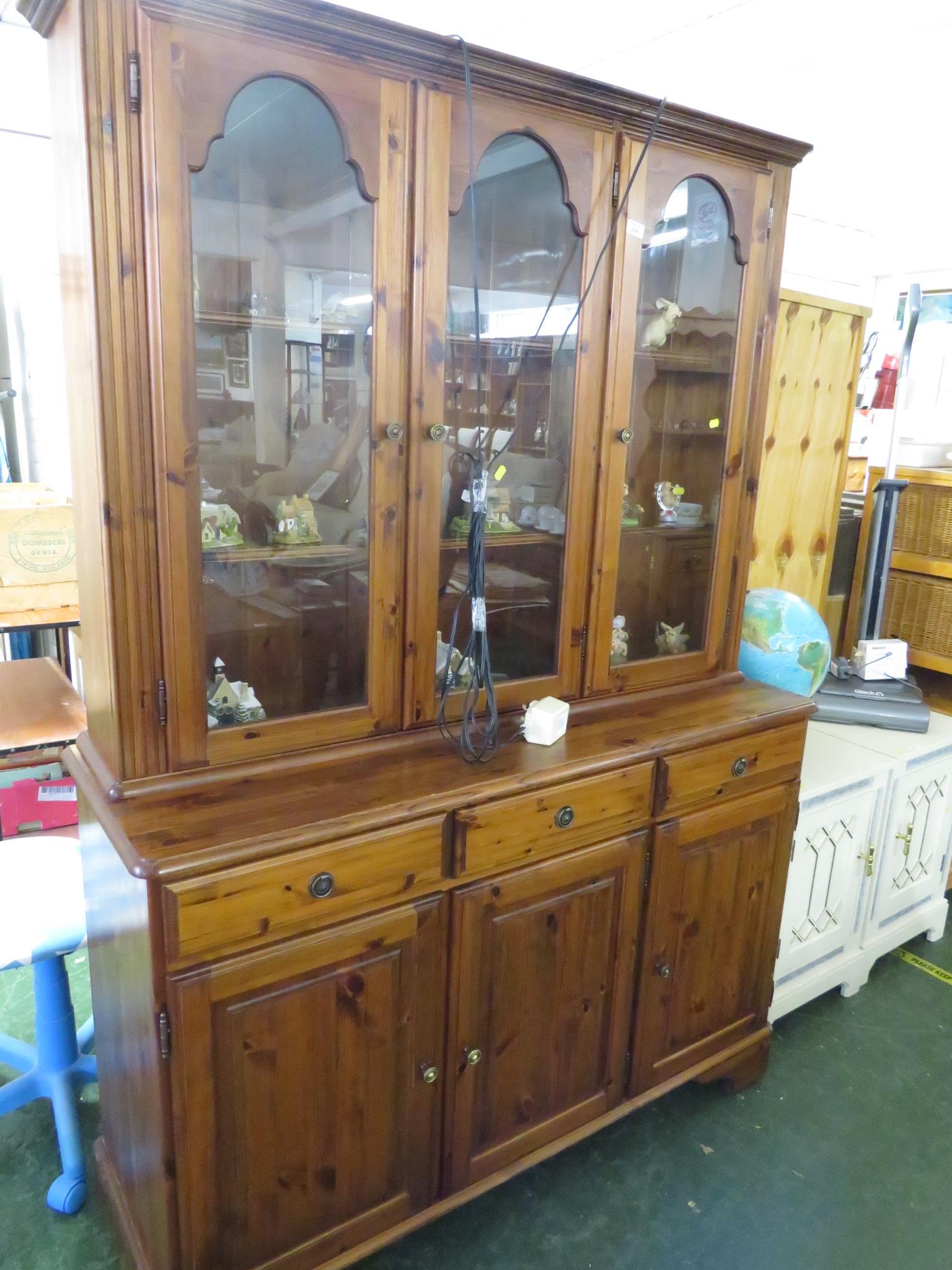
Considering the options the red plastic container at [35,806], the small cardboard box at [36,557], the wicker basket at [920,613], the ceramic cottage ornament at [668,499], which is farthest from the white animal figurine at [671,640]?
the red plastic container at [35,806]

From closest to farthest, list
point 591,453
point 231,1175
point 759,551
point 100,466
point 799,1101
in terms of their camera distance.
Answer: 1. point 100,466
2. point 231,1175
3. point 591,453
4. point 799,1101
5. point 759,551

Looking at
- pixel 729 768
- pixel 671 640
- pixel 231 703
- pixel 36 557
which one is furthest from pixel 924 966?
pixel 36 557

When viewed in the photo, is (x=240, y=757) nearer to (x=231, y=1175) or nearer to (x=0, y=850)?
(x=231, y=1175)

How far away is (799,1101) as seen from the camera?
2.08m

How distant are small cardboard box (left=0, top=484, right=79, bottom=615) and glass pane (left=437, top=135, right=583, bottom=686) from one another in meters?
1.62

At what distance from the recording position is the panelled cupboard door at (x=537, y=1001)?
155 cm

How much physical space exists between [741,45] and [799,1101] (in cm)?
249

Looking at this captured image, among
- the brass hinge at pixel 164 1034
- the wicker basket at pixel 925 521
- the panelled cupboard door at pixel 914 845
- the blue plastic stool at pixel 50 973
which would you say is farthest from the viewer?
the wicker basket at pixel 925 521

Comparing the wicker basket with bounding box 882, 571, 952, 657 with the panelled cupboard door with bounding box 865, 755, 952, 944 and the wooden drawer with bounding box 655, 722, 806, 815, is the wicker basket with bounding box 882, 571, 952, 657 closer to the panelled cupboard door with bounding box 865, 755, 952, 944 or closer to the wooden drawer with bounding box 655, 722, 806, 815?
the panelled cupboard door with bounding box 865, 755, 952, 944

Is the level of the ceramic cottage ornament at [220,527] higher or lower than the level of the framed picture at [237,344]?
lower

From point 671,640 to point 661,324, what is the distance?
0.67 meters

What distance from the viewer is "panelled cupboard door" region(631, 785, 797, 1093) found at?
1.81 metres

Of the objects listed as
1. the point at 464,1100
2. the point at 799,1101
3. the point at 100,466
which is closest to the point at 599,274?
the point at 100,466

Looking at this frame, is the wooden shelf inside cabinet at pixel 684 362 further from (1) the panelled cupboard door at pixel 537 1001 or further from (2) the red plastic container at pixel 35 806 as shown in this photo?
(2) the red plastic container at pixel 35 806
